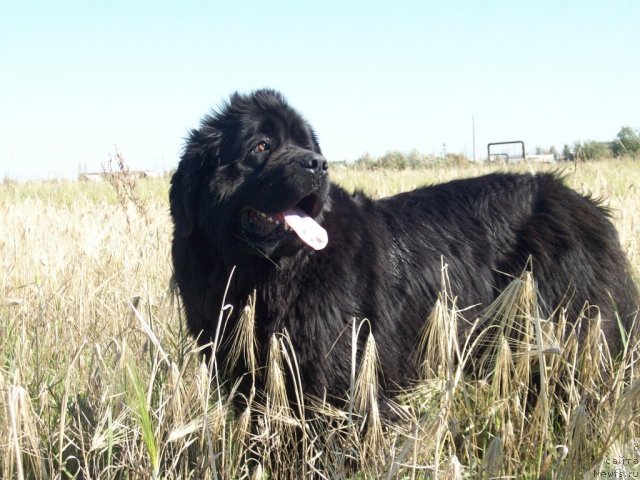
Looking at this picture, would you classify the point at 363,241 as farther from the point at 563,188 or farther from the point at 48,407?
the point at 48,407

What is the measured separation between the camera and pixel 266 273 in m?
3.10

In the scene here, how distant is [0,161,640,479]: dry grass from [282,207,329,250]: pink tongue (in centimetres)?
42

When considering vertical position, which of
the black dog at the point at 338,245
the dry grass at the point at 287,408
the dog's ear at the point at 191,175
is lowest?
the dry grass at the point at 287,408

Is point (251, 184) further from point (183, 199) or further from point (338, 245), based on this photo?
point (338, 245)

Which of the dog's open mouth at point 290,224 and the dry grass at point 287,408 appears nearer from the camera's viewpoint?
the dry grass at point 287,408

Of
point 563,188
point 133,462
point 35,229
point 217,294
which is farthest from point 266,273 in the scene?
point 35,229

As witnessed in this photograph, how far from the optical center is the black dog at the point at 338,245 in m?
3.05

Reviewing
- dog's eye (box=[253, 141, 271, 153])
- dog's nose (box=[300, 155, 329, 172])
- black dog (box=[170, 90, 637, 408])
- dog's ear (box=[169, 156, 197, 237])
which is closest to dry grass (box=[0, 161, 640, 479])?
black dog (box=[170, 90, 637, 408])

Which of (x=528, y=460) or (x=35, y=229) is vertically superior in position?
(x=35, y=229)

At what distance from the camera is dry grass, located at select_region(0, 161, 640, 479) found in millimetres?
1971

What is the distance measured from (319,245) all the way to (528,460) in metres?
1.25

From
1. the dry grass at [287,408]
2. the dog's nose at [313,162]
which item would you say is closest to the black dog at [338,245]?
the dog's nose at [313,162]

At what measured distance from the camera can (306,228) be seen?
3143 millimetres

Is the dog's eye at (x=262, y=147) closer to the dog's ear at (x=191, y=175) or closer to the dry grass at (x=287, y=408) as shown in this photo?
the dog's ear at (x=191, y=175)
